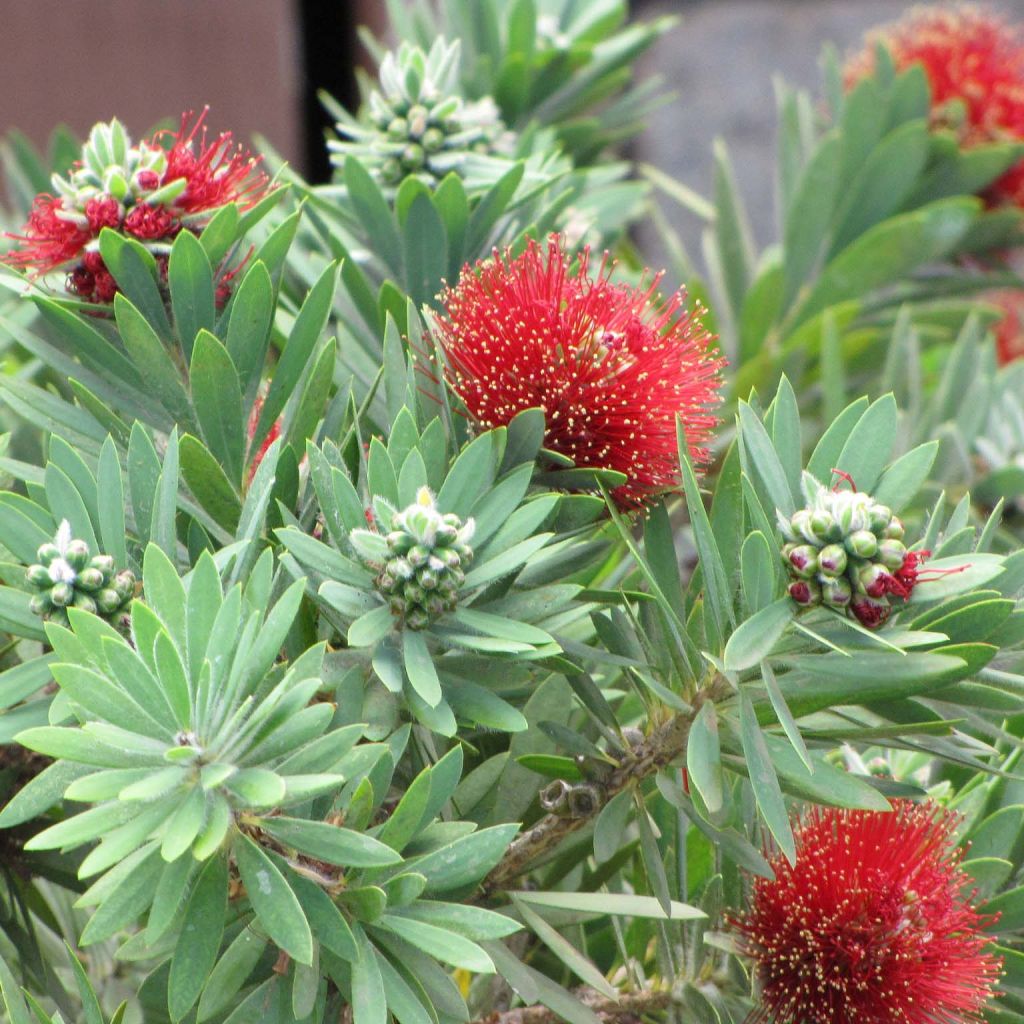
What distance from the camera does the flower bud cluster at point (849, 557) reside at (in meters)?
0.39

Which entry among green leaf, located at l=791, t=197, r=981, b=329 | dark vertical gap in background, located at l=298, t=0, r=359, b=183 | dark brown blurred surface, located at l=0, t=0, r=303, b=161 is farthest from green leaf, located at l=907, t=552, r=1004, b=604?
dark vertical gap in background, located at l=298, t=0, r=359, b=183

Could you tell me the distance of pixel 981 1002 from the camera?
1.46 ft

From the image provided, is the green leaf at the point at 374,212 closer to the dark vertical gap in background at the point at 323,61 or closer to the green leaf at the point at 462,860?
the green leaf at the point at 462,860

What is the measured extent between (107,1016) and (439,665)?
251mm

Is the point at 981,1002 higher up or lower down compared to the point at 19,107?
lower down

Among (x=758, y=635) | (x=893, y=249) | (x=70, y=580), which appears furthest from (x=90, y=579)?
(x=893, y=249)

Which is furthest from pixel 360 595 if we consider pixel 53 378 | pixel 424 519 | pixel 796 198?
pixel 796 198

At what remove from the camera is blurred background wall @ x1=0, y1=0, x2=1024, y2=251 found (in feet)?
5.64

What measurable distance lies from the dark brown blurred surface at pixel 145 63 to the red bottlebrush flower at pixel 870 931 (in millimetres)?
1515

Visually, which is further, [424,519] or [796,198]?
[796,198]

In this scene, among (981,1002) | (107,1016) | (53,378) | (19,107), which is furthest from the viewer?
(19,107)

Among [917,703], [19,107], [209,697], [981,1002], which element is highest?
[19,107]

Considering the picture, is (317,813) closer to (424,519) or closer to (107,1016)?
(424,519)

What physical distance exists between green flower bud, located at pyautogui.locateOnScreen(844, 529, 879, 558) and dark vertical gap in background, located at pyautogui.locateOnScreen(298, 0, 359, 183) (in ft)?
6.05
